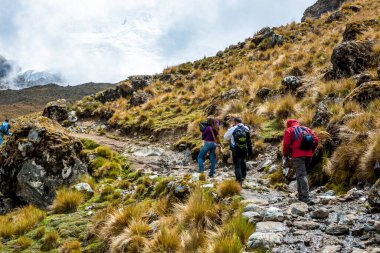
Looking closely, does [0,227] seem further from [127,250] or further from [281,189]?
[281,189]

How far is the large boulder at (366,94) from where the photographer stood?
1038cm

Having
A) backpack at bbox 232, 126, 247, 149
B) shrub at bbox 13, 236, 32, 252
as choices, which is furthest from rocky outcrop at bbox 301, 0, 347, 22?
shrub at bbox 13, 236, 32, 252

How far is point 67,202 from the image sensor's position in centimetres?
1021

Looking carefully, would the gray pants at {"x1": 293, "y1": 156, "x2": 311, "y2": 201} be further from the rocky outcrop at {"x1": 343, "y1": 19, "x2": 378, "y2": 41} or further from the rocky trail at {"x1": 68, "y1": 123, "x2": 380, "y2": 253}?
the rocky outcrop at {"x1": 343, "y1": 19, "x2": 378, "y2": 41}

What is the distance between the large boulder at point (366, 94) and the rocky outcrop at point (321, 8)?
3822cm

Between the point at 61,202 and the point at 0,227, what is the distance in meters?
1.79

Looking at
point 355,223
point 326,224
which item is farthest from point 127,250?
point 355,223

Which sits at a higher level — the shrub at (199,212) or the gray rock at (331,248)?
the shrub at (199,212)

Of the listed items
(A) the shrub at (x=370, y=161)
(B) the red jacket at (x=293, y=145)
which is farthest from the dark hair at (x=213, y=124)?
(A) the shrub at (x=370, y=161)

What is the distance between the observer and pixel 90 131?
23156 mm

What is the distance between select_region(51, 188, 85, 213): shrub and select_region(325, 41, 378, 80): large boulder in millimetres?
12147

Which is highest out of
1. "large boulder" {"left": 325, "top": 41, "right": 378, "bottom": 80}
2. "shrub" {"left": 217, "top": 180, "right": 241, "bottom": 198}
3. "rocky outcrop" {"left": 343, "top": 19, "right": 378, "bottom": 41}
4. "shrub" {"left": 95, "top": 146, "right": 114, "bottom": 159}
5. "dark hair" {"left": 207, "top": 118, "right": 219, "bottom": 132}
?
"rocky outcrop" {"left": 343, "top": 19, "right": 378, "bottom": 41}

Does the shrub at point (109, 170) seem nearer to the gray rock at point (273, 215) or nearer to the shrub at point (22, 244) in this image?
the shrub at point (22, 244)

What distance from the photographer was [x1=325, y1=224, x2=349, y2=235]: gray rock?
5188 millimetres
